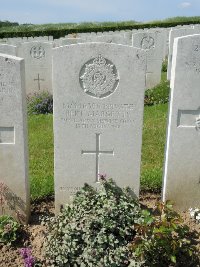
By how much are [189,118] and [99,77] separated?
3.88 ft

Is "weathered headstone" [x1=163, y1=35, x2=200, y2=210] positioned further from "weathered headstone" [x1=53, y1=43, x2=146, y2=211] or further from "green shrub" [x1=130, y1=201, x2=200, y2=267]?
"green shrub" [x1=130, y1=201, x2=200, y2=267]

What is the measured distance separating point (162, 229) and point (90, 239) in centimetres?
73

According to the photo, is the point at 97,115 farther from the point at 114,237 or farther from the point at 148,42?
the point at 148,42

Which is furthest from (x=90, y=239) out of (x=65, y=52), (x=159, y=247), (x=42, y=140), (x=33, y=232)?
(x=42, y=140)

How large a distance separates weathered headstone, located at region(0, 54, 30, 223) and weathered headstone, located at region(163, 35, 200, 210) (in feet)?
5.66

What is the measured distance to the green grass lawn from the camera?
5242 mm

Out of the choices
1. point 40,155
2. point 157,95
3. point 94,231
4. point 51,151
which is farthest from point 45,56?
point 94,231

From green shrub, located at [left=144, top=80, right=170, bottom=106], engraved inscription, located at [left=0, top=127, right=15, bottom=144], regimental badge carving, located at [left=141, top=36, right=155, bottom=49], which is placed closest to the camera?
engraved inscription, located at [left=0, top=127, right=15, bottom=144]

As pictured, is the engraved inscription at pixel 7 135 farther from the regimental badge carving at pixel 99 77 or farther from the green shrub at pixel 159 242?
the green shrub at pixel 159 242

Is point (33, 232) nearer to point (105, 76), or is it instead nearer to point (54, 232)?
point (54, 232)

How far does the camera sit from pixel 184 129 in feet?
14.0

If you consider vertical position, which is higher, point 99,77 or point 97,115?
point 99,77

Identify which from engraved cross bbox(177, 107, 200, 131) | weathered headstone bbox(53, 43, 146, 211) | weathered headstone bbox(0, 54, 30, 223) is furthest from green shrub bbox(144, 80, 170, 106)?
weathered headstone bbox(0, 54, 30, 223)

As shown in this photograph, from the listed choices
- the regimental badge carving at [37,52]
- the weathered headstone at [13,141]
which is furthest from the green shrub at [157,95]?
the weathered headstone at [13,141]
